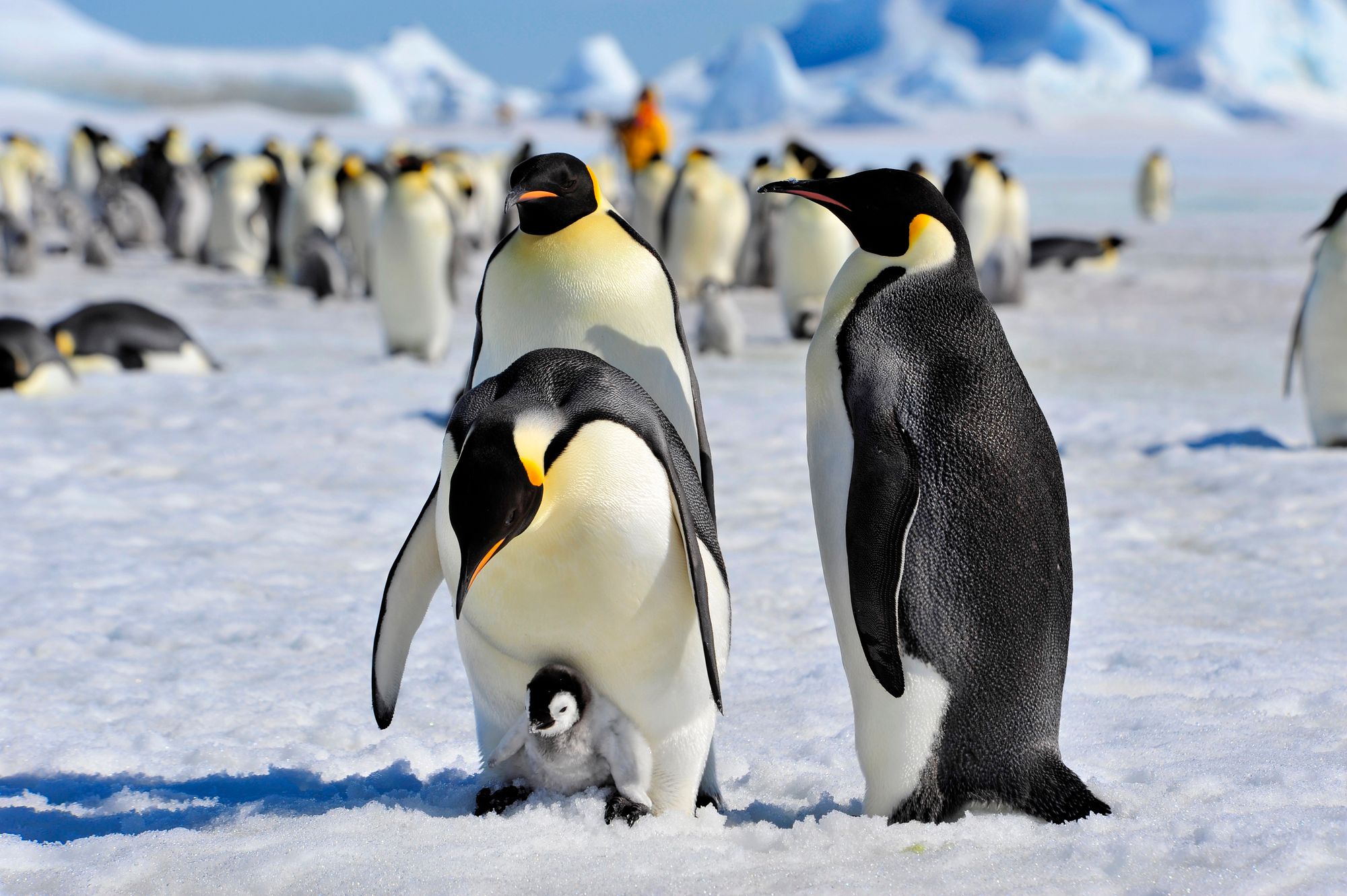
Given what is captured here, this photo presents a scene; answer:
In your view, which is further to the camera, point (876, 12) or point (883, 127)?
point (876, 12)

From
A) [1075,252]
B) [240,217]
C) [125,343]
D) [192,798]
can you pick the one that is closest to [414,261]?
[125,343]

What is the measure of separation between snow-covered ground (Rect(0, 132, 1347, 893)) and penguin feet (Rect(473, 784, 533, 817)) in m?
0.03

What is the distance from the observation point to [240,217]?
15.1 metres

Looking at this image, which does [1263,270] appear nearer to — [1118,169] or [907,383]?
[907,383]

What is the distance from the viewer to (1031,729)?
7.27 ft

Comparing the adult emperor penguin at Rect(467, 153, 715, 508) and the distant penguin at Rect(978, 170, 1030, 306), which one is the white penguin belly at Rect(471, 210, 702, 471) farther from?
the distant penguin at Rect(978, 170, 1030, 306)

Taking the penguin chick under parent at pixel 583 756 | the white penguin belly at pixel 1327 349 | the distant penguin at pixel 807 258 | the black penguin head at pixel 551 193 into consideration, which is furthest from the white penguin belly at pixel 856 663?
the distant penguin at pixel 807 258

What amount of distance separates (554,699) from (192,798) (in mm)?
820

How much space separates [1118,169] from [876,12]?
1281 inches

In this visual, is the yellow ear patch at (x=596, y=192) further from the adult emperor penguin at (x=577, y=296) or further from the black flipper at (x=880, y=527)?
the black flipper at (x=880, y=527)

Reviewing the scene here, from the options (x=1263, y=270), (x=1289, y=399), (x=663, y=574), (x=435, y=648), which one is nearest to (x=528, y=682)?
(x=663, y=574)

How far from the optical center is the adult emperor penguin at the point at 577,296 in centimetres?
291

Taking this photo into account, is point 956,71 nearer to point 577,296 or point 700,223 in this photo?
point 700,223

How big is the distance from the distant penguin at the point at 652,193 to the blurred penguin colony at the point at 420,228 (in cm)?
2
